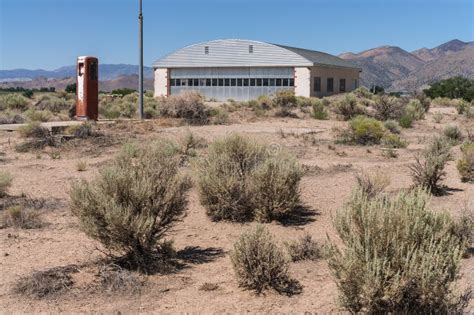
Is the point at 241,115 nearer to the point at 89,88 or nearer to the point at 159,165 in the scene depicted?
the point at 89,88

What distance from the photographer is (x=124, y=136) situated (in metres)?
22.2

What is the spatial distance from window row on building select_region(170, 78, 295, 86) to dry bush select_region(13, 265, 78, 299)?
175 ft

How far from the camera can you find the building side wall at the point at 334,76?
59.6 meters

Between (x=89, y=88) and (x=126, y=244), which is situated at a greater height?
(x=89, y=88)

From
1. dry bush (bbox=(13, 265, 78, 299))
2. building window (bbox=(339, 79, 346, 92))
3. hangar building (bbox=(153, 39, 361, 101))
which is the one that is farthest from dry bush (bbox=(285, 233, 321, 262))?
building window (bbox=(339, 79, 346, 92))

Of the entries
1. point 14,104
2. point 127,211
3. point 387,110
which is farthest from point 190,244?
point 14,104

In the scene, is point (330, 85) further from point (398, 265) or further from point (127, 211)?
point (398, 265)

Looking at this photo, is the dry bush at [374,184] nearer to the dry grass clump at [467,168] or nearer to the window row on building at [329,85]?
the dry grass clump at [467,168]

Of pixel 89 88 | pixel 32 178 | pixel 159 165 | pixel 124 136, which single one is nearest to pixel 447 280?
pixel 159 165

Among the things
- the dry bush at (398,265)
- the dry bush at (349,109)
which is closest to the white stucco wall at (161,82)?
the dry bush at (349,109)

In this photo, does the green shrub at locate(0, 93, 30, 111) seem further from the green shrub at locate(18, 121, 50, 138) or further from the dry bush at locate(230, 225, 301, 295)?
the dry bush at locate(230, 225, 301, 295)

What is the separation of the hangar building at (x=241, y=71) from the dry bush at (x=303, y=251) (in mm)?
49924

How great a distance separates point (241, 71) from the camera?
62.0 meters

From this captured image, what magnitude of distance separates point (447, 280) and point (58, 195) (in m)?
9.02
